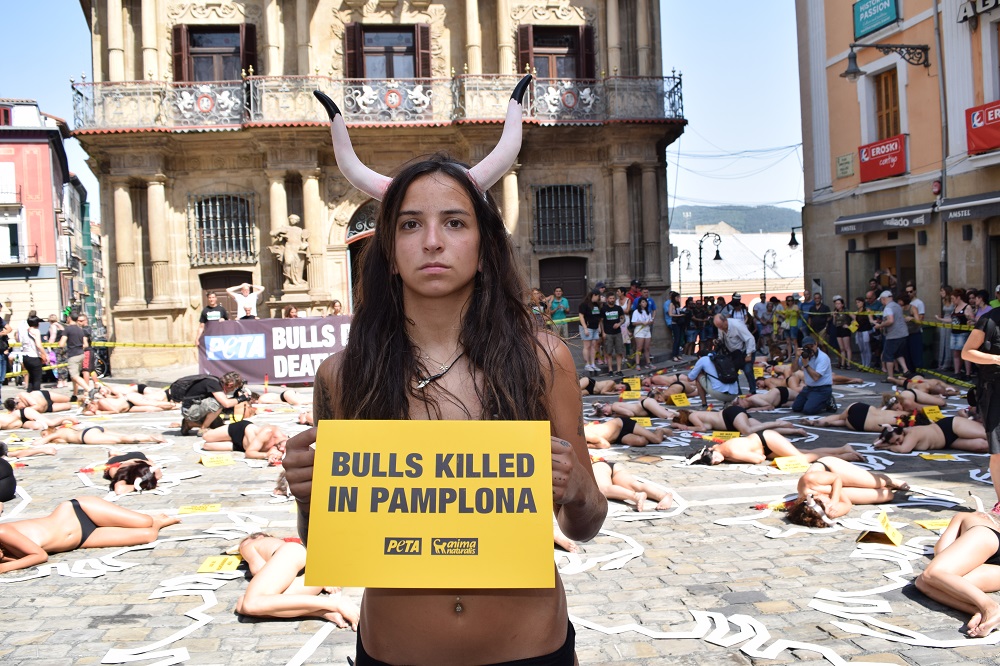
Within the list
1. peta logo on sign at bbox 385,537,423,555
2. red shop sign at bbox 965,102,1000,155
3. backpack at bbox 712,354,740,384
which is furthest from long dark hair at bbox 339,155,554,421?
red shop sign at bbox 965,102,1000,155

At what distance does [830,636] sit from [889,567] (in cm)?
146

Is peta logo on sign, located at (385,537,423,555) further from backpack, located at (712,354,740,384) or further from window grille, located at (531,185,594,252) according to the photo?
window grille, located at (531,185,594,252)

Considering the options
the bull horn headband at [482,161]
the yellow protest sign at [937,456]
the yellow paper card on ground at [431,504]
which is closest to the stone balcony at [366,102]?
the yellow protest sign at [937,456]

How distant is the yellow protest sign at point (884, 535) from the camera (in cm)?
683

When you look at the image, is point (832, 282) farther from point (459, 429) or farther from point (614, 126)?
point (459, 429)

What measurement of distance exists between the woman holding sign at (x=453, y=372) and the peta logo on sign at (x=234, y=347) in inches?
732

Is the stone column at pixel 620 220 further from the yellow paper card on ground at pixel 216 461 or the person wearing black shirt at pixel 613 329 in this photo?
the yellow paper card on ground at pixel 216 461

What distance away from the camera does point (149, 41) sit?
2605 cm

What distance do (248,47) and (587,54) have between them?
32.0 feet

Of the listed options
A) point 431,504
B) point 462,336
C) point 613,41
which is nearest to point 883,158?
point 613,41

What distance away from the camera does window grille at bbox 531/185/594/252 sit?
27375 mm

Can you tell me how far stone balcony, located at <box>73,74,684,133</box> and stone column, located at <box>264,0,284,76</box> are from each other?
57 cm

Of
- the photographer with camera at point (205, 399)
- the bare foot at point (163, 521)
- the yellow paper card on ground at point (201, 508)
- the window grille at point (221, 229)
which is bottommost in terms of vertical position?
the yellow paper card on ground at point (201, 508)

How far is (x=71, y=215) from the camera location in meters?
64.9
